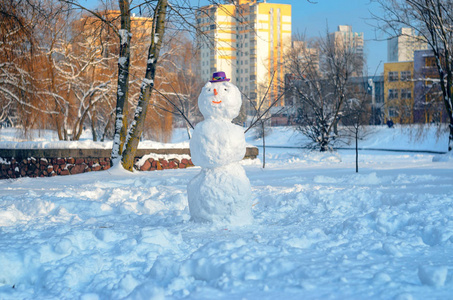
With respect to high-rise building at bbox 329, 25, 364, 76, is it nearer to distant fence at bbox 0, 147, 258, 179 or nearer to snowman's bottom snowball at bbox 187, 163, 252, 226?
distant fence at bbox 0, 147, 258, 179

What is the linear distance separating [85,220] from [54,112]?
38.0 feet

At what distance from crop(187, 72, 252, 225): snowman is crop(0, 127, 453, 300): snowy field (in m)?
0.19

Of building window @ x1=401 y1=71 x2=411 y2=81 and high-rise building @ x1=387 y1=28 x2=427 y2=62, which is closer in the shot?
high-rise building @ x1=387 y1=28 x2=427 y2=62

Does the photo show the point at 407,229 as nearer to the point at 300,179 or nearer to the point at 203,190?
the point at 203,190

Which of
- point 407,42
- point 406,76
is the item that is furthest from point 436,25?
point 406,76

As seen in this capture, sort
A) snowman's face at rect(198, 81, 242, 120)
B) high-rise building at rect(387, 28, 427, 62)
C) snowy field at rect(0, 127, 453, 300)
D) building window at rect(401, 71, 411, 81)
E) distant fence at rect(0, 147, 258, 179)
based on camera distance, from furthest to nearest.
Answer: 1. building window at rect(401, 71, 411, 81)
2. high-rise building at rect(387, 28, 427, 62)
3. distant fence at rect(0, 147, 258, 179)
4. snowman's face at rect(198, 81, 242, 120)
5. snowy field at rect(0, 127, 453, 300)

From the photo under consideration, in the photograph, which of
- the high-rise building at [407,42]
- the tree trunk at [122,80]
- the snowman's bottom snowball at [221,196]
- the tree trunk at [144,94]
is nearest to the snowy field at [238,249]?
the snowman's bottom snowball at [221,196]

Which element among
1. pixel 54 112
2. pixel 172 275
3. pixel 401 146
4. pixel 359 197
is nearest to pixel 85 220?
pixel 172 275

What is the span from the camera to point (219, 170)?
5.50 metres

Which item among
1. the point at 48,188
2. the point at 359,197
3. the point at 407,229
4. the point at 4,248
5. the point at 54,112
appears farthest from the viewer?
the point at 54,112

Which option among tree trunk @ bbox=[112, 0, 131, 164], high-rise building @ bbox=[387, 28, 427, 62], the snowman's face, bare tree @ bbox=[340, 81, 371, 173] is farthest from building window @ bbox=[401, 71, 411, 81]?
the snowman's face

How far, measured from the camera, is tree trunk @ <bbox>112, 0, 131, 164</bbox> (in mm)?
11609

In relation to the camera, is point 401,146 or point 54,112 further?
point 401,146

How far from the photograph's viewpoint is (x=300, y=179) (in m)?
9.63
